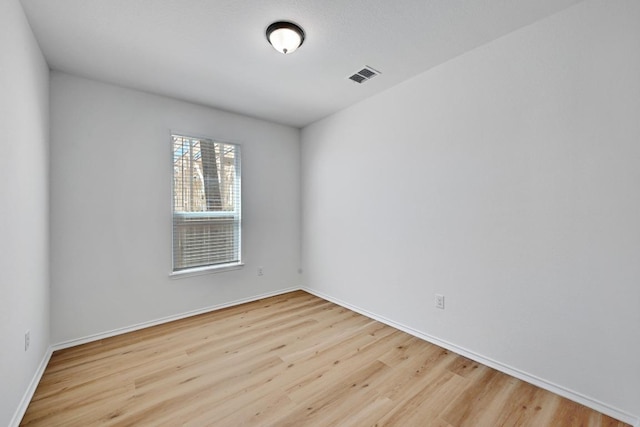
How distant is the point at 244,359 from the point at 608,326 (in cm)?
259

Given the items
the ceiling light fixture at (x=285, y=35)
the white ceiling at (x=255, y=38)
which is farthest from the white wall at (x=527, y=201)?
the ceiling light fixture at (x=285, y=35)

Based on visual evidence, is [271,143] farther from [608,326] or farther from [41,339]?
[608,326]

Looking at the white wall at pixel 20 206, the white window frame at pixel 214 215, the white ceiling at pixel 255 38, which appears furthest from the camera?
the white window frame at pixel 214 215

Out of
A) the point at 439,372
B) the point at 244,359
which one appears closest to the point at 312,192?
the point at 244,359

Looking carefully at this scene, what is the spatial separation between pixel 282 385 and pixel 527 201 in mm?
2257

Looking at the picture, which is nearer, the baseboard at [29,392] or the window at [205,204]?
the baseboard at [29,392]

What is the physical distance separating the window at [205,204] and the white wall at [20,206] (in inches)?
44.1

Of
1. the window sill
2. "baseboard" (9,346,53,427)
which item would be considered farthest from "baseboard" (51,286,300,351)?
the window sill

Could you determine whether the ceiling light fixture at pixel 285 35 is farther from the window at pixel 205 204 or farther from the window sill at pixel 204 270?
the window sill at pixel 204 270

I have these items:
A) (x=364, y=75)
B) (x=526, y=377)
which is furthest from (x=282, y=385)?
(x=364, y=75)

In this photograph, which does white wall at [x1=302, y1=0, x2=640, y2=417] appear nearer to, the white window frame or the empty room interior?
the empty room interior

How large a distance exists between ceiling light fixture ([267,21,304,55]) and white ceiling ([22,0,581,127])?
A: 44 millimetres

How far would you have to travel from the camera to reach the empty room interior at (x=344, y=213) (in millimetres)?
1631

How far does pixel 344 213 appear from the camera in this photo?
350 cm
